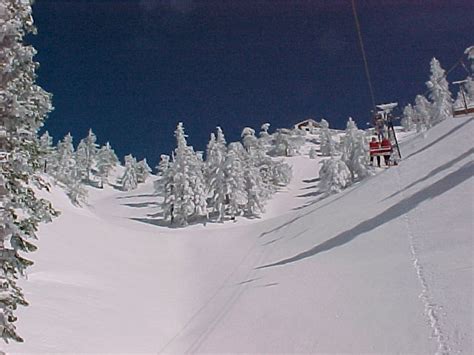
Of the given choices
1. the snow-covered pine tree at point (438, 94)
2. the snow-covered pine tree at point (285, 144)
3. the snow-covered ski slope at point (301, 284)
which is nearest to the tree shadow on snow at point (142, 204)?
the snow-covered pine tree at point (285, 144)

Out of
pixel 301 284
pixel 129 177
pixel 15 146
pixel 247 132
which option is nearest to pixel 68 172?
pixel 129 177

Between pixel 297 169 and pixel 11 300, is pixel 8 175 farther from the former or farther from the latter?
pixel 297 169

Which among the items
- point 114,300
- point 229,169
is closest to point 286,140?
point 229,169

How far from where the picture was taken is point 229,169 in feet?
183

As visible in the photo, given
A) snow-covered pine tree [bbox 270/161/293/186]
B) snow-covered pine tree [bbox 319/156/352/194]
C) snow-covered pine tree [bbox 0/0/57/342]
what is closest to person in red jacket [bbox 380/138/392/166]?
snow-covered pine tree [bbox 0/0/57/342]

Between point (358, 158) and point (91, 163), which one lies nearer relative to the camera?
point (358, 158)

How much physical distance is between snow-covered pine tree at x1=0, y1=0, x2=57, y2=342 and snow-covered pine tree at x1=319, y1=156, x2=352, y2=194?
184ft

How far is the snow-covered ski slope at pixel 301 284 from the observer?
9703 millimetres

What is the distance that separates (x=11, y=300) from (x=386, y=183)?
24.5 meters

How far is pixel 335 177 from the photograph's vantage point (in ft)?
206

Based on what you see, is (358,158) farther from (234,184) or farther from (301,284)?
(301,284)

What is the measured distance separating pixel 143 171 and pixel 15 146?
4412 inches

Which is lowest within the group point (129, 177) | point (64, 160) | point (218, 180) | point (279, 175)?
point (279, 175)

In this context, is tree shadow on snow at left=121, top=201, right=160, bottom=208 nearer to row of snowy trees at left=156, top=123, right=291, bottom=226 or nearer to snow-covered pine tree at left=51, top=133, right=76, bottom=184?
snow-covered pine tree at left=51, top=133, right=76, bottom=184
